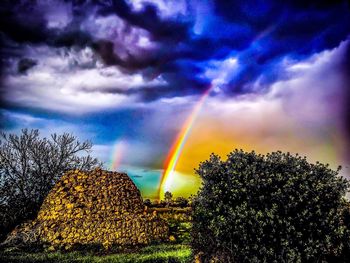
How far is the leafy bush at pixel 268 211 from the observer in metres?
10.2

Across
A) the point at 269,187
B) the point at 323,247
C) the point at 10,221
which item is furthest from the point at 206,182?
the point at 10,221

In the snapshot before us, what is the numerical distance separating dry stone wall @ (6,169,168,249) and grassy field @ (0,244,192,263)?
1.30 meters

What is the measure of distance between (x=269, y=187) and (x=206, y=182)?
1870mm

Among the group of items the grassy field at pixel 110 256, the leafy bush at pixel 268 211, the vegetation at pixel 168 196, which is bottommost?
the grassy field at pixel 110 256

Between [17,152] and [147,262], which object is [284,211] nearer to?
[147,262]

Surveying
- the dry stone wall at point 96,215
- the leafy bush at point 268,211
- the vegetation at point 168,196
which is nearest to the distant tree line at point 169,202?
the vegetation at point 168,196

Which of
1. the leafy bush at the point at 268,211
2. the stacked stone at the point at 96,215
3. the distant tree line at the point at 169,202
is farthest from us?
the distant tree line at the point at 169,202

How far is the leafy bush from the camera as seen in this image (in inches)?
401

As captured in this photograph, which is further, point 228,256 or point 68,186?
point 68,186

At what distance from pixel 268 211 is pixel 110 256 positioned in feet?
19.8

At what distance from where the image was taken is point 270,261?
10148 millimetres

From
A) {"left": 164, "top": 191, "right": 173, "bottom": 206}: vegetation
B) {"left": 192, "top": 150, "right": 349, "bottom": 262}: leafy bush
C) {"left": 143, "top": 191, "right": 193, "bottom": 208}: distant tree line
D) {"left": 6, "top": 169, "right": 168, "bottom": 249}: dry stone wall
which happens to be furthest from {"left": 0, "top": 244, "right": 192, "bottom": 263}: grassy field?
{"left": 164, "top": 191, "right": 173, "bottom": 206}: vegetation

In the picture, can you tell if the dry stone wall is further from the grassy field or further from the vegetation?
the vegetation

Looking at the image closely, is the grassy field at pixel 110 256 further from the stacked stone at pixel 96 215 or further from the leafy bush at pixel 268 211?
the leafy bush at pixel 268 211
